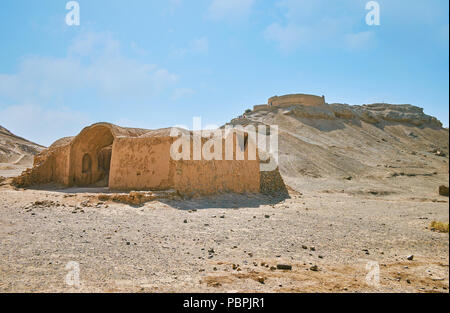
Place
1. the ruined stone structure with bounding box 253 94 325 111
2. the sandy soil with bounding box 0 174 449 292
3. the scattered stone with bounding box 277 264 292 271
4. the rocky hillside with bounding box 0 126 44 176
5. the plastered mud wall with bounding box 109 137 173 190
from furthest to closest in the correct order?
1. the ruined stone structure with bounding box 253 94 325 111
2. the rocky hillside with bounding box 0 126 44 176
3. the plastered mud wall with bounding box 109 137 173 190
4. the scattered stone with bounding box 277 264 292 271
5. the sandy soil with bounding box 0 174 449 292

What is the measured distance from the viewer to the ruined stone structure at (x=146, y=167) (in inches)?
435

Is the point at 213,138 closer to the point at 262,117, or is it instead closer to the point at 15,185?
the point at 15,185

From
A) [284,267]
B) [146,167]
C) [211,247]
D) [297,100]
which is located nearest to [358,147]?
[297,100]

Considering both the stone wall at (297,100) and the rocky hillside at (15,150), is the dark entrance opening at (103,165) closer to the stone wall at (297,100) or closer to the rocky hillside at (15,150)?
the rocky hillside at (15,150)

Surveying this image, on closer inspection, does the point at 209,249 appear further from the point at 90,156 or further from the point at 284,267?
the point at 90,156

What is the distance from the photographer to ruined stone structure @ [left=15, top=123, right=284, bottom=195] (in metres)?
11.0

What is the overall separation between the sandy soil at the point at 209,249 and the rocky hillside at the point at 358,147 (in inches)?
432

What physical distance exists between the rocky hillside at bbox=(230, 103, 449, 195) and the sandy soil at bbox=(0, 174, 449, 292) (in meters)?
11.0

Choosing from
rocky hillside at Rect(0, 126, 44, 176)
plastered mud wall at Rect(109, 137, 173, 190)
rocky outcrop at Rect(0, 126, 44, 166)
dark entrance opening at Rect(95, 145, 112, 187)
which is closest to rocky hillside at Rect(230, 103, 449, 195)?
plastered mud wall at Rect(109, 137, 173, 190)

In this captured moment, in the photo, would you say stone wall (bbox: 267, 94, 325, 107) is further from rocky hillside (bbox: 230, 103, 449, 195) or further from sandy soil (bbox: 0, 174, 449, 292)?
sandy soil (bbox: 0, 174, 449, 292)

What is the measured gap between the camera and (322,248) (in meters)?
5.08

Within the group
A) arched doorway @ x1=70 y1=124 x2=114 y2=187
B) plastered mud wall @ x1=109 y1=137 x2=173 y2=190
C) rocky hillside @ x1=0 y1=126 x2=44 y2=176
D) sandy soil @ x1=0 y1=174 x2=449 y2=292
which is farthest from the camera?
rocky hillside @ x1=0 y1=126 x2=44 y2=176

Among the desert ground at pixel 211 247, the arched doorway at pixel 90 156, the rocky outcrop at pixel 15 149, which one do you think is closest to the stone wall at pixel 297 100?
the arched doorway at pixel 90 156

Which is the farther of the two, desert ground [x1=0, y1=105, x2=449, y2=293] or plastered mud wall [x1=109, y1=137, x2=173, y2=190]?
plastered mud wall [x1=109, y1=137, x2=173, y2=190]
